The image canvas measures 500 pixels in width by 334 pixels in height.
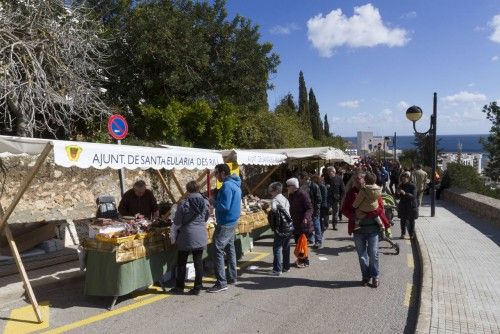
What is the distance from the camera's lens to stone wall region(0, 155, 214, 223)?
371 inches

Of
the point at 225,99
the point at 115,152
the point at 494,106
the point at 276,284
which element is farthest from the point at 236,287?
the point at 494,106

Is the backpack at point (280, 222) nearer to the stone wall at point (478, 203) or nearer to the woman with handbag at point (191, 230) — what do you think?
the woman with handbag at point (191, 230)

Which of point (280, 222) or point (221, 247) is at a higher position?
point (280, 222)

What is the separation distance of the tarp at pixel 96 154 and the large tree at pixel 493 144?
83.9ft

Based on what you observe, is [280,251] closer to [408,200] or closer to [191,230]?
[191,230]

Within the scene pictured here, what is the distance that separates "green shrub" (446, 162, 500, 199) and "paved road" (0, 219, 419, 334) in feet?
48.1

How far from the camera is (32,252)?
817 cm

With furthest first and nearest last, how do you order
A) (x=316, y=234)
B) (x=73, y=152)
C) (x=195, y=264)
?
(x=316, y=234), (x=195, y=264), (x=73, y=152)

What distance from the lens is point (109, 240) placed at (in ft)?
19.2

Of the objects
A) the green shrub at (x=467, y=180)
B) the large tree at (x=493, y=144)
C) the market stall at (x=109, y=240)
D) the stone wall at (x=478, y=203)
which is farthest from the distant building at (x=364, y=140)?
the market stall at (x=109, y=240)

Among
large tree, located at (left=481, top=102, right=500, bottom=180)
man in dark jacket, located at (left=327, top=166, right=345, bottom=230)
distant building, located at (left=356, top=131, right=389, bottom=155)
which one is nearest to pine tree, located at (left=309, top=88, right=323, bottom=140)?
distant building, located at (left=356, top=131, right=389, bottom=155)

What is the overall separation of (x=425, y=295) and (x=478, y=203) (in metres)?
9.87

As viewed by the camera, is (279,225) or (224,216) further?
(279,225)

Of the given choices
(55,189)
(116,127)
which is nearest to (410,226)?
(116,127)
